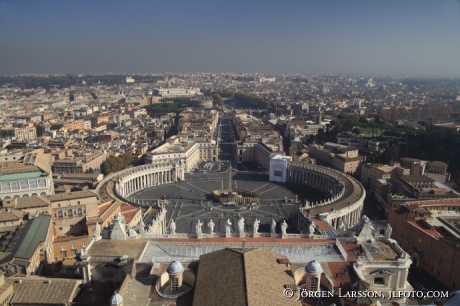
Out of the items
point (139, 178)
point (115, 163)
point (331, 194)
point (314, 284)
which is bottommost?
point (331, 194)

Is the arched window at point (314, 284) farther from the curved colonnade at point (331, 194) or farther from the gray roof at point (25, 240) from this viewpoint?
the gray roof at point (25, 240)

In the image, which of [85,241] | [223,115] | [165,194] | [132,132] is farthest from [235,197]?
[223,115]

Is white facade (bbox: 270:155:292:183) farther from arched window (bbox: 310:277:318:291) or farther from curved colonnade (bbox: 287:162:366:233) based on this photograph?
arched window (bbox: 310:277:318:291)

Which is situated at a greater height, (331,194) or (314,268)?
(314,268)

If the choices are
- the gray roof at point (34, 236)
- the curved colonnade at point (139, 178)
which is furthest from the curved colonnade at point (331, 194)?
the gray roof at point (34, 236)

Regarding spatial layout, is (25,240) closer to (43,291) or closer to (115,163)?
(43,291)

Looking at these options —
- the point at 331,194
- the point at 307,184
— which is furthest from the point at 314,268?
the point at 307,184
